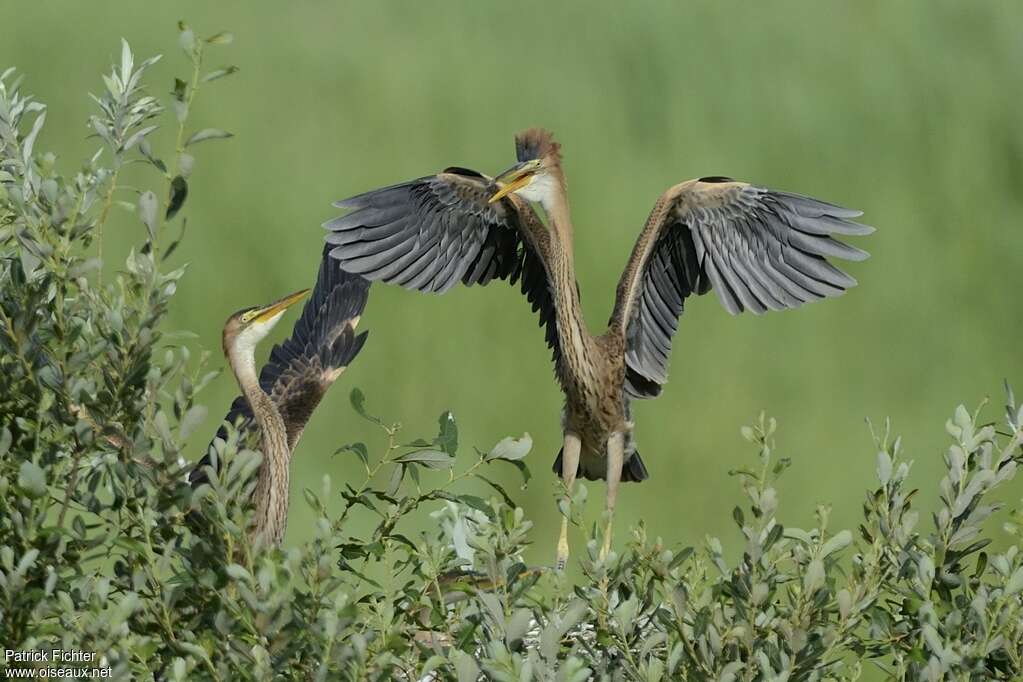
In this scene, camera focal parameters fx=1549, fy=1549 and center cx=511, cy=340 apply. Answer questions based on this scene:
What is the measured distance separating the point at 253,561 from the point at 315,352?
222 centimetres

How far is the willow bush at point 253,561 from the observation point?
1677 millimetres

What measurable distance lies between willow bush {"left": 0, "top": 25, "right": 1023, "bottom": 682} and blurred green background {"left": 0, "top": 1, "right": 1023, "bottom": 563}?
13.8ft

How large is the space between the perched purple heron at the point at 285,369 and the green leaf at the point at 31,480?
1.00m

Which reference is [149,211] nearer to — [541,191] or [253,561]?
[253,561]

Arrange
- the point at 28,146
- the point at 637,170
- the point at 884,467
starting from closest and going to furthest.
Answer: the point at 884,467 < the point at 28,146 < the point at 637,170

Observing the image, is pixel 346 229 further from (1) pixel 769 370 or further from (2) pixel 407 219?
(1) pixel 769 370

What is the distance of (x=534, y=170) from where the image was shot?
3928 mm

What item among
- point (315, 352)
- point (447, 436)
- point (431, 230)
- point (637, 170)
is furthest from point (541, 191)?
point (637, 170)

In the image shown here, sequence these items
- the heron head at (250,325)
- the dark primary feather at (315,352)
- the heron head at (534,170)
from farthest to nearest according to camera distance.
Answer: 1. the heron head at (534,170)
2. the dark primary feather at (315,352)
3. the heron head at (250,325)

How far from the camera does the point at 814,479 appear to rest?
6.57m

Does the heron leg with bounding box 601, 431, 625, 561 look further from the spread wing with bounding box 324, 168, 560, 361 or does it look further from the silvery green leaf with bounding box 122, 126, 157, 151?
the silvery green leaf with bounding box 122, 126, 157, 151

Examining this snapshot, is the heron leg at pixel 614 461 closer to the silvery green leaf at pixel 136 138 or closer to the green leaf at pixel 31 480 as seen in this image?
the silvery green leaf at pixel 136 138

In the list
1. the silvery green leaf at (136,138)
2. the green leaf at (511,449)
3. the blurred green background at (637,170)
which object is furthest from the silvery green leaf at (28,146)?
the blurred green background at (637,170)

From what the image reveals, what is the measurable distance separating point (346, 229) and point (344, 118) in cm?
311
